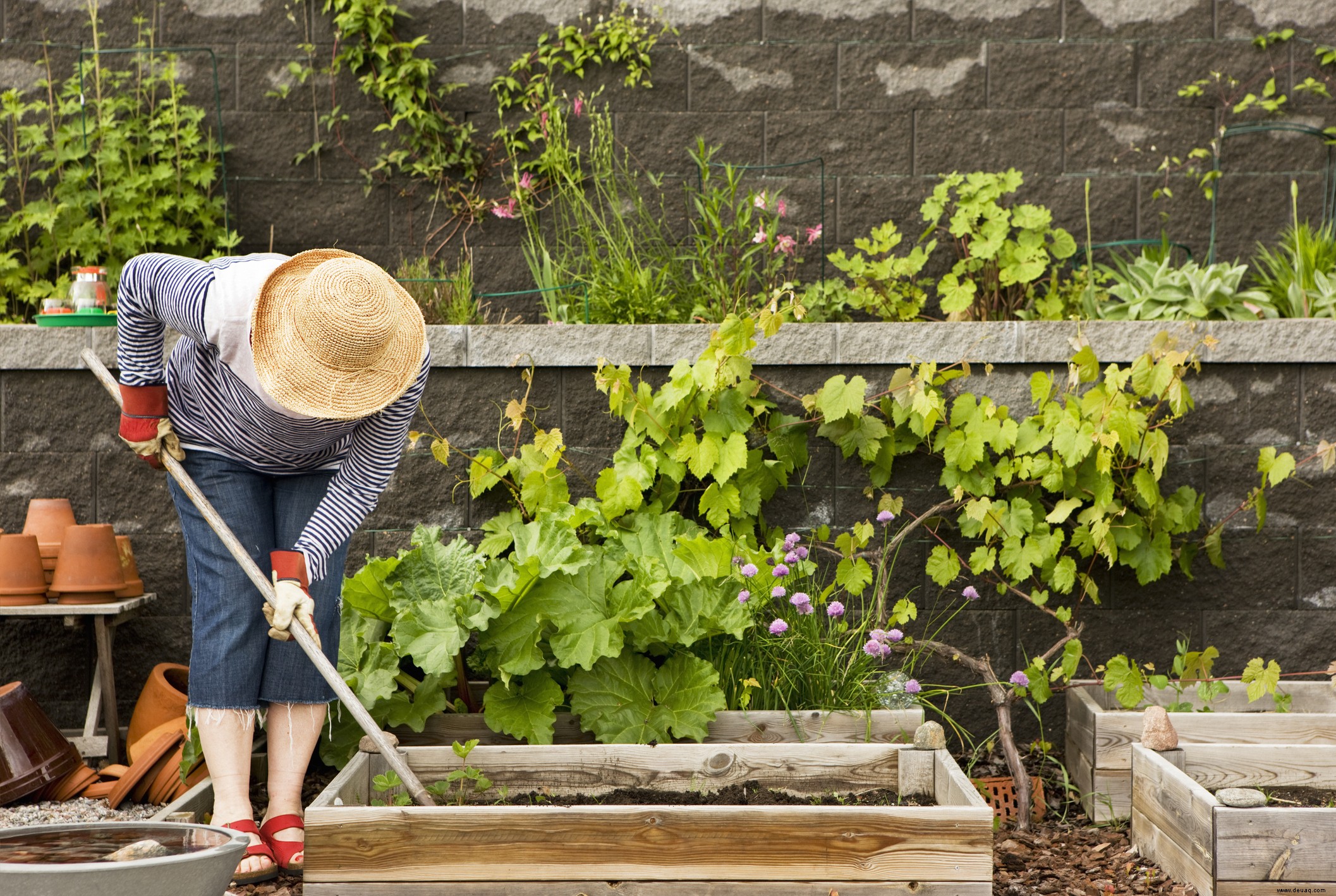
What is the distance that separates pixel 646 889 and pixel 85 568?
1.79 meters

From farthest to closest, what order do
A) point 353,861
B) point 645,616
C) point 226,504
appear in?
point 645,616 < point 226,504 < point 353,861

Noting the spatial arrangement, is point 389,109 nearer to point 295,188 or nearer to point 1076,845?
point 295,188

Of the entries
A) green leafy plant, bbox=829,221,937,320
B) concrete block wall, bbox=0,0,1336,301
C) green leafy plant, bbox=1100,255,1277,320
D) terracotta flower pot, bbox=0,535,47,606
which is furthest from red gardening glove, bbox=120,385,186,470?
green leafy plant, bbox=1100,255,1277,320

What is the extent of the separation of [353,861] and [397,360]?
3.05ft

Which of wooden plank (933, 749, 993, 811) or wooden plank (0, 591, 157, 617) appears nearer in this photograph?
wooden plank (933, 749, 993, 811)

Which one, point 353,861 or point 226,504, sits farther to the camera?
point 226,504

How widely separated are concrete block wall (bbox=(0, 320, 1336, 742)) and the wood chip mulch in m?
0.64

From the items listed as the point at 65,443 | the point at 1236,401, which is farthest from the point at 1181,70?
the point at 65,443

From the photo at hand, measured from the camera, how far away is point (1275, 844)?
1.98 m

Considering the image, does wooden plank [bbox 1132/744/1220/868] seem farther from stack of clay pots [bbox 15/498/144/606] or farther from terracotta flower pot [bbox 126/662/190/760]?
stack of clay pots [bbox 15/498/144/606]

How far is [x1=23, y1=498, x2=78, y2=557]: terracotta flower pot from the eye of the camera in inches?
113

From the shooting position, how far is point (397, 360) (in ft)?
6.64

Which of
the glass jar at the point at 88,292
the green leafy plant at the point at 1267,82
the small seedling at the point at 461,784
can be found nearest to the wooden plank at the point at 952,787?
the small seedling at the point at 461,784

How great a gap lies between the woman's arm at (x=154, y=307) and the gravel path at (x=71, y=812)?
3.50 ft
